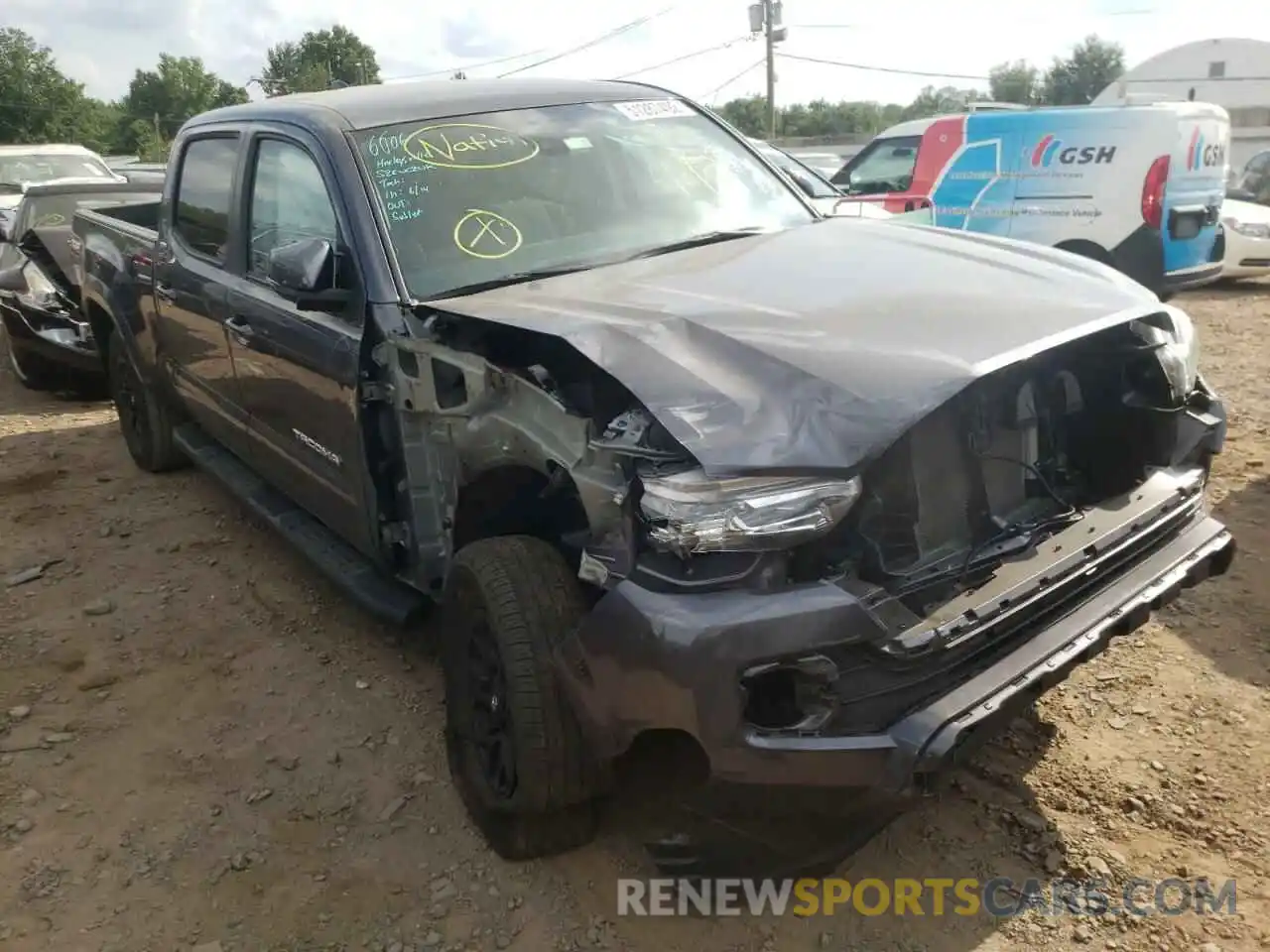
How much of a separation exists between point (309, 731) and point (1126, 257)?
25.6ft

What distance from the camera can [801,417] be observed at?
6.88 ft

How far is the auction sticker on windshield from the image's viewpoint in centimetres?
389

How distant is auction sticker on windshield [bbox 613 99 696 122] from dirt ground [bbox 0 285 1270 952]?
2140 millimetres

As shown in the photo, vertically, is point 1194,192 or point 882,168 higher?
point 882,168

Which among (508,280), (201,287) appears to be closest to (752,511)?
(508,280)

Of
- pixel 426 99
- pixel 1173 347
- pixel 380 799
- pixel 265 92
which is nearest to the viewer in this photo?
pixel 1173 347

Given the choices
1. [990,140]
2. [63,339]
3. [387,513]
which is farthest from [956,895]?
[990,140]

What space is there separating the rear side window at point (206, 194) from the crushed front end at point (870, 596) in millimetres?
2665

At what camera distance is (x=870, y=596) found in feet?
6.76

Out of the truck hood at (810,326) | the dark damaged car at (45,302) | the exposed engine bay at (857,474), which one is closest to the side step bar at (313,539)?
the exposed engine bay at (857,474)

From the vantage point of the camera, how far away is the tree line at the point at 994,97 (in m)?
57.2

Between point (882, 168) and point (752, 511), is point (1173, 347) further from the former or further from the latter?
point (882, 168)

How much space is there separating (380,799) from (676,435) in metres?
1.66

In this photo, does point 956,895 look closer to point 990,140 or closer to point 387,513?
point 387,513
